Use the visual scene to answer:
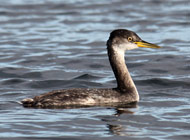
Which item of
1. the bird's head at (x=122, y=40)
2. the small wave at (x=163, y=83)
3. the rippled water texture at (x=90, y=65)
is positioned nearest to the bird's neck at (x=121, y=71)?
the bird's head at (x=122, y=40)

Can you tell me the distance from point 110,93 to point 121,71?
852 mm

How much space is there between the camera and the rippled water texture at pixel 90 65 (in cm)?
1123

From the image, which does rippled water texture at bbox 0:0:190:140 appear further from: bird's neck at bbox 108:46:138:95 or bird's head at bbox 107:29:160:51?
bird's head at bbox 107:29:160:51

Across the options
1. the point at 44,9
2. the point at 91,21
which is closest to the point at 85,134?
the point at 91,21

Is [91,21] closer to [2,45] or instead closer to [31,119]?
[2,45]

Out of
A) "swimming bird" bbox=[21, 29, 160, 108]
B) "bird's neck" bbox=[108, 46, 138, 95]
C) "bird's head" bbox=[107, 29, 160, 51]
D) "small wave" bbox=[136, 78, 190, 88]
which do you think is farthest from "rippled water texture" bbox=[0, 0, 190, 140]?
"bird's head" bbox=[107, 29, 160, 51]

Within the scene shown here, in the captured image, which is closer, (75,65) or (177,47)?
(75,65)

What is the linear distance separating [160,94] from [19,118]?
13.8 feet

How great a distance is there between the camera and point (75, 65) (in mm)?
19422

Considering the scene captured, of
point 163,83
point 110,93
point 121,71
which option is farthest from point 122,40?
point 163,83

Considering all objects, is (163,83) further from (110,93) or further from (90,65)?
(90,65)

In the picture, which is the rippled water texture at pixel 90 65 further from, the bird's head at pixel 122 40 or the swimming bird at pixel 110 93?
the bird's head at pixel 122 40

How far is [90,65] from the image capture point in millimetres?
19469

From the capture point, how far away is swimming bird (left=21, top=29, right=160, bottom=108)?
1266 cm
